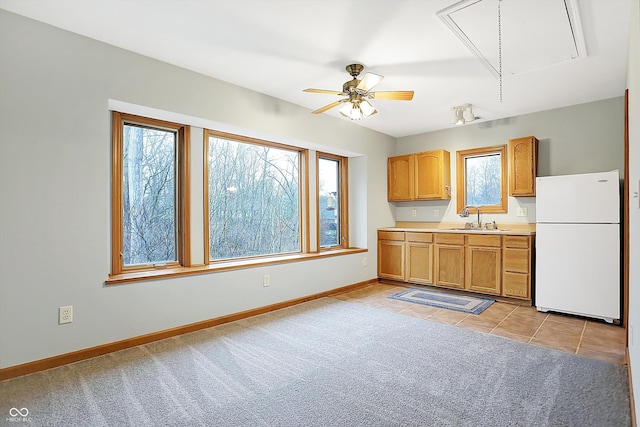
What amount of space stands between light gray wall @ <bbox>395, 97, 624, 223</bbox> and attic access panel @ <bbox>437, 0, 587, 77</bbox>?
1539 millimetres

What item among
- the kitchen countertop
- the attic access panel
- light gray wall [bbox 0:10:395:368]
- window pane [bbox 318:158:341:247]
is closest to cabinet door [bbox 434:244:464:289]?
the kitchen countertop

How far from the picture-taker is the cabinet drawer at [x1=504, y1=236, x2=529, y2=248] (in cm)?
396

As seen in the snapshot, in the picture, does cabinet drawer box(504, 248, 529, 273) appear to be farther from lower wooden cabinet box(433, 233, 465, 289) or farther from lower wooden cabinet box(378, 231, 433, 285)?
lower wooden cabinet box(378, 231, 433, 285)

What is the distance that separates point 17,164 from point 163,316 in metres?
1.57

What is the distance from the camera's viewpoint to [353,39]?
8.26ft

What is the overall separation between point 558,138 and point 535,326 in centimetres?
241

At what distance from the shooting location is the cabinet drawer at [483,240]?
419 cm

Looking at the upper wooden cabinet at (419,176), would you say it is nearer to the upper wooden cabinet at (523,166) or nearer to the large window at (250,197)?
the upper wooden cabinet at (523,166)

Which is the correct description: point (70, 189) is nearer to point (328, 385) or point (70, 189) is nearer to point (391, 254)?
point (328, 385)

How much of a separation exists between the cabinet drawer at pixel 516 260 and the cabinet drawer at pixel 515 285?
0.24 feet

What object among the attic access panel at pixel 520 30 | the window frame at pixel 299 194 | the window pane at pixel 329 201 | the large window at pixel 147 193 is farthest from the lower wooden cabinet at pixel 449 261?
the large window at pixel 147 193

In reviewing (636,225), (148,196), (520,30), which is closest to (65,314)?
(148,196)

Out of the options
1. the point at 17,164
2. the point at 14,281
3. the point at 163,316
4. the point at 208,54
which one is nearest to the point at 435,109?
the point at 208,54

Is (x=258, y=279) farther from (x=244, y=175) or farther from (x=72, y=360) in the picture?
(x=72, y=360)
